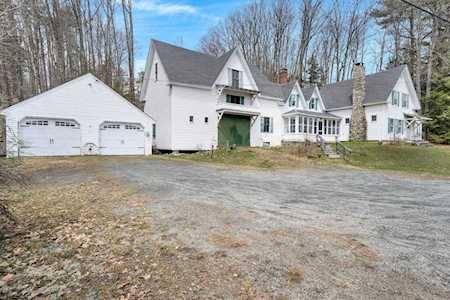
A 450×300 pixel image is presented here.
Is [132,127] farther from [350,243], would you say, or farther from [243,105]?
[350,243]

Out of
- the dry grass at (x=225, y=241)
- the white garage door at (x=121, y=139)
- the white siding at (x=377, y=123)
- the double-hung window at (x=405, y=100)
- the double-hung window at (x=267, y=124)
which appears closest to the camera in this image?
the dry grass at (x=225, y=241)

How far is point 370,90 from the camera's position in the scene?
25.2 metres

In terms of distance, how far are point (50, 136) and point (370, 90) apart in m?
29.3

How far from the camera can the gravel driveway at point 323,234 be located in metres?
2.47

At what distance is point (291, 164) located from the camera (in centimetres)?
1409

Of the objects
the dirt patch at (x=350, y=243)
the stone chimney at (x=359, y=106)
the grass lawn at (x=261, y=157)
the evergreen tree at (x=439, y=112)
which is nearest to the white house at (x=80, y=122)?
the grass lawn at (x=261, y=157)

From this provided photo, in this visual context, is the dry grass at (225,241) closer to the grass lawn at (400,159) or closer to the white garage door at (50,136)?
the grass lawn at (400,159)

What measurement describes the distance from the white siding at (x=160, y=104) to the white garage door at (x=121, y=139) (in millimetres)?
1703

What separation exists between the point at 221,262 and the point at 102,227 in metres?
2.46

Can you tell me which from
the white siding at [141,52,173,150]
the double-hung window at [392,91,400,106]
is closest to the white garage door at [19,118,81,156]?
the white siding at [141,52,173,150]

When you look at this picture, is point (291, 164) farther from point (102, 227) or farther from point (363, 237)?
point (102, 227)

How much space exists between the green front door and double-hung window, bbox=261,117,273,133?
156 centimetres

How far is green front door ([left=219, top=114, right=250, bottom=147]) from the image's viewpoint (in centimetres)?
1955

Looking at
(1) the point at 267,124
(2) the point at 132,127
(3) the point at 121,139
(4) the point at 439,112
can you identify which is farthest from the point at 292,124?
(4) the point at 439,112
